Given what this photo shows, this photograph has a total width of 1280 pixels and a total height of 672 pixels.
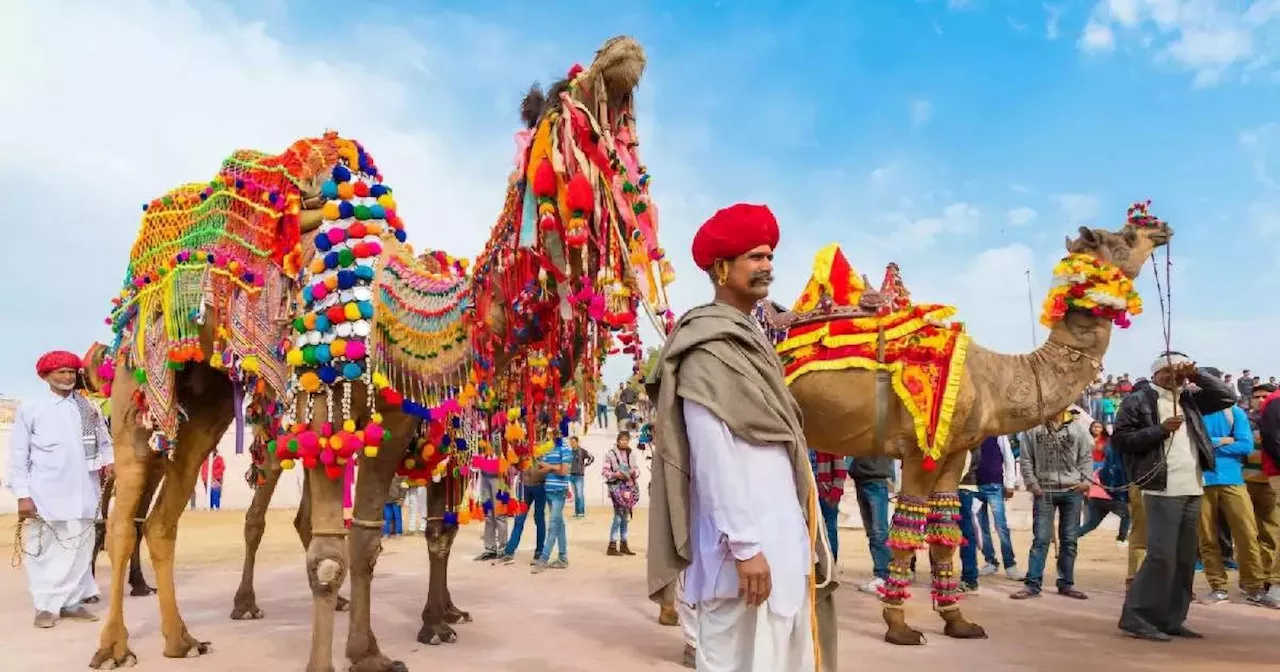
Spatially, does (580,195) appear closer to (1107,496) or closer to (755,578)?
(755,578)

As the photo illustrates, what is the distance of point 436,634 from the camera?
5.67 m

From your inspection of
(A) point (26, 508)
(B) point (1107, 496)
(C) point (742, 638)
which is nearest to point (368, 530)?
(C) point (742, 638)

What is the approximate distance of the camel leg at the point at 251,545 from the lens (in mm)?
6711

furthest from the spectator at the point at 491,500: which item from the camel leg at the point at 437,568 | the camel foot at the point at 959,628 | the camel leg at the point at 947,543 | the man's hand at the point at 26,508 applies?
the man's hand at the point at 26,508

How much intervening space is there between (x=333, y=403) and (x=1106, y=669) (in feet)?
15.7

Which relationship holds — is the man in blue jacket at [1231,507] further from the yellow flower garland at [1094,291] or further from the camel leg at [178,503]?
the camel leg at [178,503]

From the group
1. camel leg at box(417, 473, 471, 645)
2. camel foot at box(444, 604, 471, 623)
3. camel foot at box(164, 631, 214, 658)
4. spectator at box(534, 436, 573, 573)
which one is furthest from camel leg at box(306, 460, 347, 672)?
spectator at box(534, 436, 573, 573)

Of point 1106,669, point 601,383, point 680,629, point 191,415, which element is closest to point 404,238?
point 601,383

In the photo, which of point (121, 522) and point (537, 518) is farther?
point (537, 518)

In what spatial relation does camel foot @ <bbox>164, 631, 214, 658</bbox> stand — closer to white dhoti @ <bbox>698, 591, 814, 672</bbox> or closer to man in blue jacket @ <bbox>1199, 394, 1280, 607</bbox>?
white dhoti @ <bbox>698, 591, 814, 672</bbox>

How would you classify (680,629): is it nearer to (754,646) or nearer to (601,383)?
(601,383)

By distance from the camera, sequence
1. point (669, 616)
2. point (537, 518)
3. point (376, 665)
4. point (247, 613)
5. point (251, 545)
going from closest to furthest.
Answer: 1. point (376, 665)
2. point (669, 616)
3. point (247, 613)
4. point (251, 545)
5. point (537, 518)

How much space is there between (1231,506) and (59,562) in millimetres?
9927

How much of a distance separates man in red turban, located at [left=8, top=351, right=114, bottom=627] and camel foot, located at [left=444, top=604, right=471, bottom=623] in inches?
121
